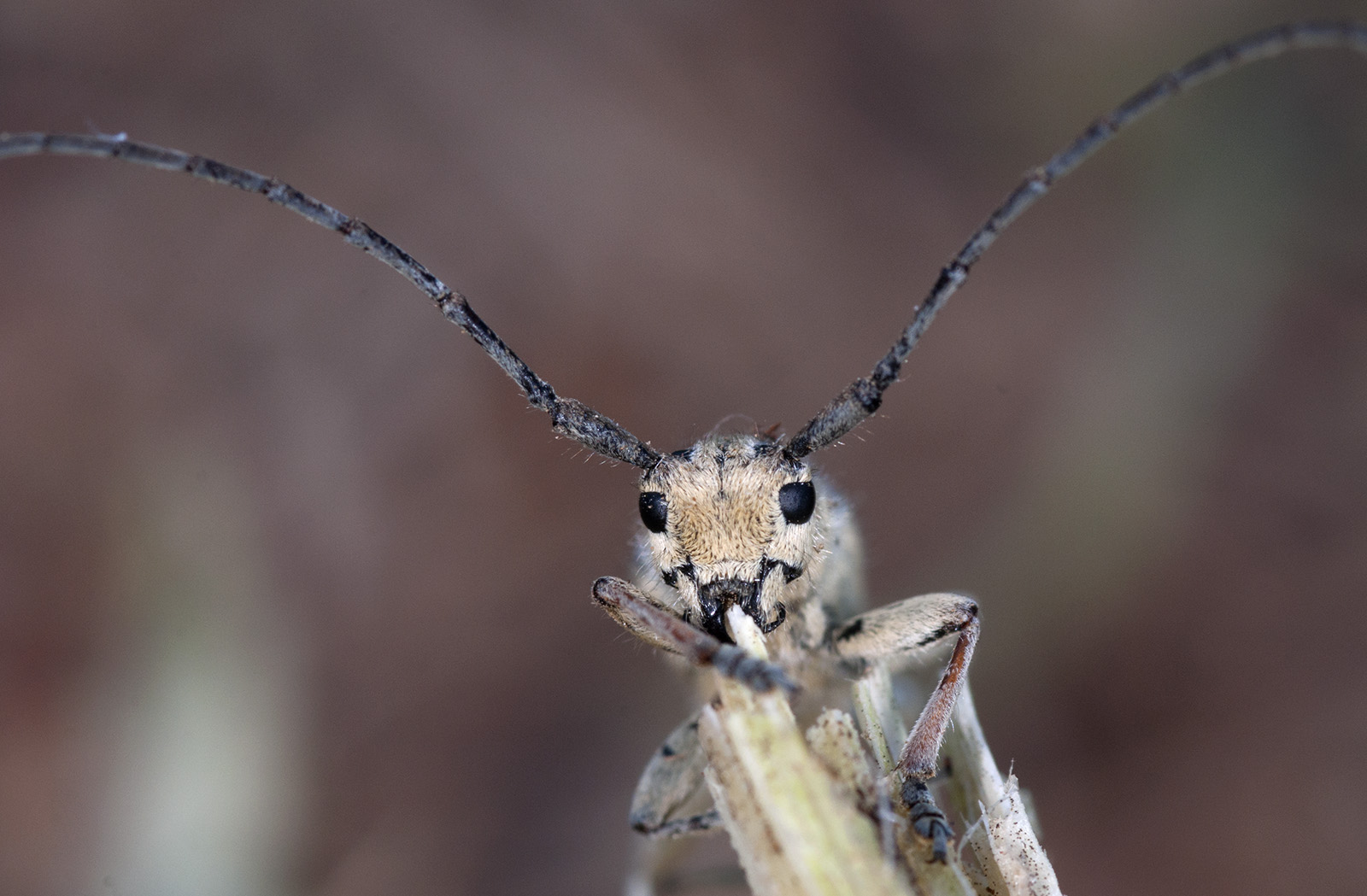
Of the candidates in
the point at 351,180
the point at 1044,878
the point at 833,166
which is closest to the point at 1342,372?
the point at 833,166

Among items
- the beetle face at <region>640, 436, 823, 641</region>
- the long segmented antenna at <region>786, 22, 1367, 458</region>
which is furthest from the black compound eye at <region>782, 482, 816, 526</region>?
the long segmented antenna at <region>786, 22, 1367, 458</region>

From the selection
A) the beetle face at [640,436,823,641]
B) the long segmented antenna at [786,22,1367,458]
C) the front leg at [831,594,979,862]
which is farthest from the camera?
the beetle face at [640,436,823,641]

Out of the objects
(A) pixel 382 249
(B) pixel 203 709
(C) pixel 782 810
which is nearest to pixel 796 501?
(C) pixel 782 810

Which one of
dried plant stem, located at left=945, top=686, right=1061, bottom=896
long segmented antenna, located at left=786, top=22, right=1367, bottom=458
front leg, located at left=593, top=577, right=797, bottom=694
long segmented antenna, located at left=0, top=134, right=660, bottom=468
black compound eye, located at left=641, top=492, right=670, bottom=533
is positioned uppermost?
long segmented antenna, located at left=0, top=134, right=660, bottom=468

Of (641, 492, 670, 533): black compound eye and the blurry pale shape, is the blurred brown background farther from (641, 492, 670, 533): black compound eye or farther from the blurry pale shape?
(641, 492, 670, 533): black compound eye

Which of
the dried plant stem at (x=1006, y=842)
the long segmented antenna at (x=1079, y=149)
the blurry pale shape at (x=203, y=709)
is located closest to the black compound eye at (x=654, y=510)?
the long segmented antenna at (x=1079, y=149)

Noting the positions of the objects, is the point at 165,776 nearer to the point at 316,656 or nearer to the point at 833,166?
the point at 316,656
